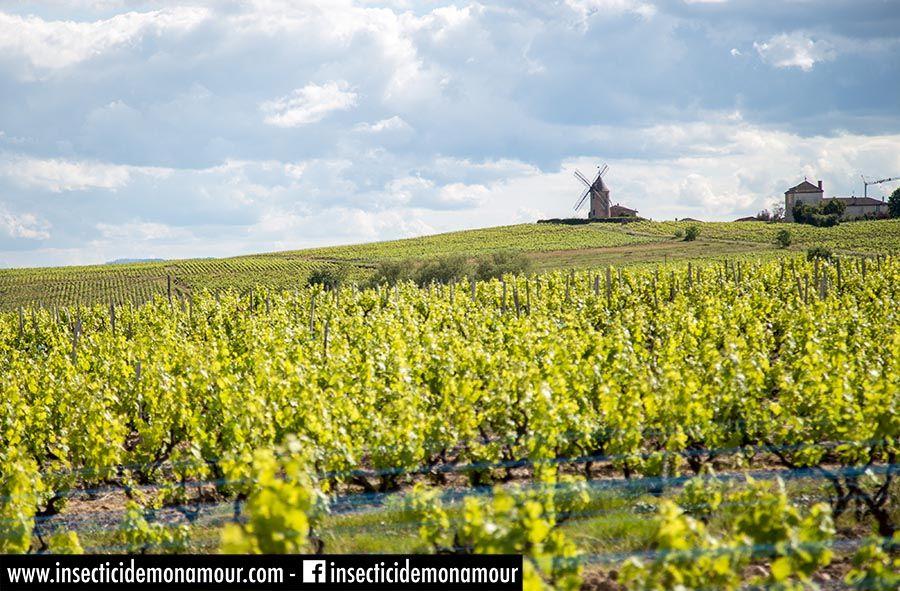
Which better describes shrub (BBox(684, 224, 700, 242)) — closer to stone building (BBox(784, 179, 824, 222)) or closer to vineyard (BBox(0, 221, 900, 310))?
vineyard (BBox(0, 221, 900, 310))

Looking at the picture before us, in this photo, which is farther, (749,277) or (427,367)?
(749,277)

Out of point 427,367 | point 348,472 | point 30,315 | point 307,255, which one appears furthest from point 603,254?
point 348,472

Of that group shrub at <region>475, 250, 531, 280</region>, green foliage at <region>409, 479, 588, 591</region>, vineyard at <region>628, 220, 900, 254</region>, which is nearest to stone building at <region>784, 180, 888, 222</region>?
vineyard at <region>628, 220, 900, 254</region>

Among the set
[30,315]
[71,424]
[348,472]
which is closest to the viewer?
[348,472]

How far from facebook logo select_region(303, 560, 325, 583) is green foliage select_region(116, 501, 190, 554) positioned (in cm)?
250

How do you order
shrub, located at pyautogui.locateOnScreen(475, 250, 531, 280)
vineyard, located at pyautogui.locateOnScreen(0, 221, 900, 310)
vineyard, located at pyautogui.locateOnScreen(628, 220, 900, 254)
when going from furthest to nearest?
vineyard, located at pyautogui.locateOnScreen(628, 220, 900, 254), vineyard, located at pyautogui.locateOnScreen(0, 221, 900, 310), shrub, located at pyautogui.locateOnScreen(475, 250, 531, 280)

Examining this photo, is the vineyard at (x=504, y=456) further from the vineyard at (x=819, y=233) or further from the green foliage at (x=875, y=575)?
the vineyard at (x=819, y=233)

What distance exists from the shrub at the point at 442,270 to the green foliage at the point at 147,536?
3349cm

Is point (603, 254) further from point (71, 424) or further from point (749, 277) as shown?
point (71, 424)

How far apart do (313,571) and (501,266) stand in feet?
124

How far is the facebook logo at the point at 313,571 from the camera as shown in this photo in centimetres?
558

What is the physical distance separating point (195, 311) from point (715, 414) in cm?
1824

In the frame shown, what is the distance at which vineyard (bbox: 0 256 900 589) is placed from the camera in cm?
552

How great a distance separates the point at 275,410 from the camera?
9789 mm
